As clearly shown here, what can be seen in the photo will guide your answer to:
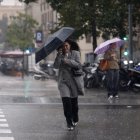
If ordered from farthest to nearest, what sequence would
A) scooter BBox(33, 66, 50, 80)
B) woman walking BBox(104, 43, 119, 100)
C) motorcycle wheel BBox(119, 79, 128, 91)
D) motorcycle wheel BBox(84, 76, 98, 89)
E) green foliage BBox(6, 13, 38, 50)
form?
green foliage BBox(6, 13, 38, 50) → scooter BBox(33, 66, 50, 80) → motorcycle wheel BBox(84, 76, 98, 89) → motorcycle wheel BBox(119, 79, 128, 91) → woman walking BBox(104, 43, 119, 100)

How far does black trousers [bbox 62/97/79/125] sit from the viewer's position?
12172mm

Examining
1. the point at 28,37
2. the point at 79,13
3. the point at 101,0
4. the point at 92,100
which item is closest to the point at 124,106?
the point at 92,100

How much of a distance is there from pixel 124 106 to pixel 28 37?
68.1 m

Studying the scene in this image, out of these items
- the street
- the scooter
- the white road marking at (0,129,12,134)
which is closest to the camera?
the street

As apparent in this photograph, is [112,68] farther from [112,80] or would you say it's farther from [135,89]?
[135,89]

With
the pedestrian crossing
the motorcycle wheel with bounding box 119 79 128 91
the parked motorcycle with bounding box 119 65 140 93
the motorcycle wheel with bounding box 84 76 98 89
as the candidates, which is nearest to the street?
the pedestrian crossing

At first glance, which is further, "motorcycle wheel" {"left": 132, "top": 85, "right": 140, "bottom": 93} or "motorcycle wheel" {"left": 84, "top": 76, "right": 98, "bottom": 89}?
"motorcycle wheel" {"left": 84, "top": 76, "right": 98, "bottom": 89}

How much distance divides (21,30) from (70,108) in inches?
2970

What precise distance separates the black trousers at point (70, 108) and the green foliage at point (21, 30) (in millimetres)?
71676

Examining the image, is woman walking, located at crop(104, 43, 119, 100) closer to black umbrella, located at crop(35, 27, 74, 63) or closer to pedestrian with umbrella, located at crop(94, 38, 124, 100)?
pedestrian with umbrella, located at crop(94, 38, 124, 100)

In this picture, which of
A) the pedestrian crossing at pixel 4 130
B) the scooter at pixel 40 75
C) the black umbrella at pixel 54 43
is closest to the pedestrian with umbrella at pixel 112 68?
the pedestrian crossing at pixel 4 130

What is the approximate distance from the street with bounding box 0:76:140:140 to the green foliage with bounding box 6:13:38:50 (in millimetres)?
64911

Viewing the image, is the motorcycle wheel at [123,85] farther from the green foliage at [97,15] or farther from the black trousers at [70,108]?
the black trousers at [70,108]

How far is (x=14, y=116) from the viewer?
14.4 m
